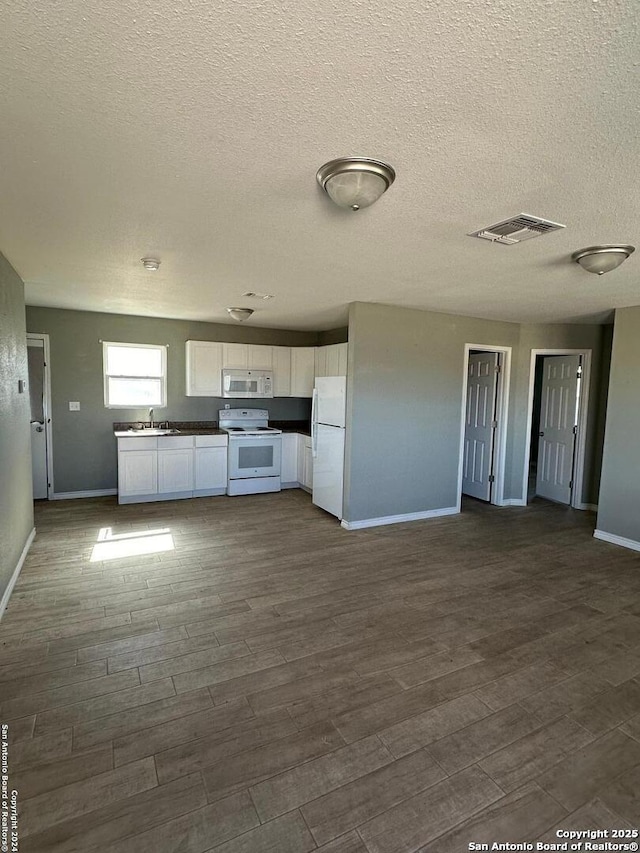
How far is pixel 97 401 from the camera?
19.7 ft

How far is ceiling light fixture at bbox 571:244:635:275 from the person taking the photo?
8.84 feet

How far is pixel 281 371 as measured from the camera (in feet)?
22.6

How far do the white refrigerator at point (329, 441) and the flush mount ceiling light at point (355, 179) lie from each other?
3.06m

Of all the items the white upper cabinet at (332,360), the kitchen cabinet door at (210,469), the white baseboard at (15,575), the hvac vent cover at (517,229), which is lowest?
the white baseboard at (15,575)

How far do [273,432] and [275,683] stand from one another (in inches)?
170

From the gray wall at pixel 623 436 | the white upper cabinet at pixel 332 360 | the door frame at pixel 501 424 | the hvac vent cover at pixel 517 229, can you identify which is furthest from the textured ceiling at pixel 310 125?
the door frame at pixel 501 424

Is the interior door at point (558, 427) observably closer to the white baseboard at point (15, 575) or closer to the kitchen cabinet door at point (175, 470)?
the kitchen cabinet door at point (175, 470)

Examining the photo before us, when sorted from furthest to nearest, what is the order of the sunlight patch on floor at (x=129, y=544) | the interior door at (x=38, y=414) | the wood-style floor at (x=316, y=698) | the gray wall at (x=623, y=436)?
the interior door at (x=38, y=414)
the gray wall at (x=623, y=436)
the sunlight patch on floor at (x=129, y=544)
the wood-style floor at (x=316, y=698)

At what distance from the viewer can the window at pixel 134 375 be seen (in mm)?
6062

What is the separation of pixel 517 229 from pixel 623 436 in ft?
10.6

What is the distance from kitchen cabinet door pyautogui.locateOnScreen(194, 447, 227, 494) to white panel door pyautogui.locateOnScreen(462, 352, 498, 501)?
3.54 m

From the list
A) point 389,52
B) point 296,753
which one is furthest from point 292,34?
point 296,753

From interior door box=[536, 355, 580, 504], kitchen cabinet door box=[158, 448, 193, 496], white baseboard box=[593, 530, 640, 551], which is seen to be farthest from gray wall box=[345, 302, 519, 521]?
kitchen cabinet door box=[158, 448, 193, 496]

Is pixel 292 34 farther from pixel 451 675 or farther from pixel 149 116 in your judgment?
pixel 451 675
